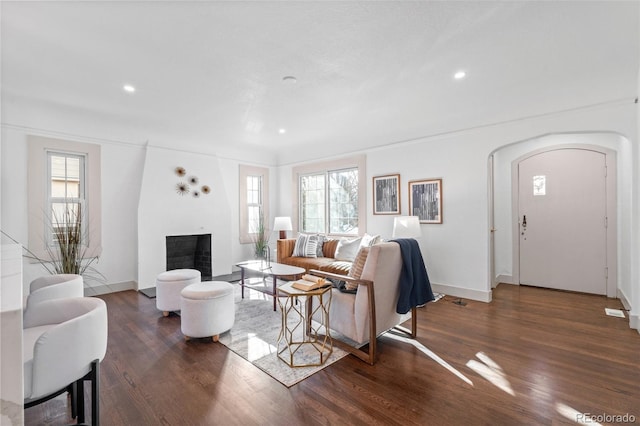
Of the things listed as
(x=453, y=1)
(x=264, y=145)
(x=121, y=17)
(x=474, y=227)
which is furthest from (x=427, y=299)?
(x=264, y=145)

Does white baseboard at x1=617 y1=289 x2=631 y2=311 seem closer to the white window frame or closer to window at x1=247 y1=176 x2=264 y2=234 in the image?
window at x1=247 y1=176 x2=264 y2=234

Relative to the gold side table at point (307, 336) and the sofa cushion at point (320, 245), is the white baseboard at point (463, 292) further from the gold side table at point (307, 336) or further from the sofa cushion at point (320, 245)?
the gold side table at point (307, 336)

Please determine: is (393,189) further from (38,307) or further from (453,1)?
(38,307)

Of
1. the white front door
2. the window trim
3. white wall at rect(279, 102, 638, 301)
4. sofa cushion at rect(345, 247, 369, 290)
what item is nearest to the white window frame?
the window trim

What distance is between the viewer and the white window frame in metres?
3.91

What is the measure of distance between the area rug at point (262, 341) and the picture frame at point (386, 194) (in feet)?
8.15

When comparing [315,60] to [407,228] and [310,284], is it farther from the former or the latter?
[407,228]

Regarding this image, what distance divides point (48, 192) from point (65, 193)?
187mm

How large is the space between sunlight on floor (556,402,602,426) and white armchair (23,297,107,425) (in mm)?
2702

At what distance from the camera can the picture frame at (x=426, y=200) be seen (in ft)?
14.7

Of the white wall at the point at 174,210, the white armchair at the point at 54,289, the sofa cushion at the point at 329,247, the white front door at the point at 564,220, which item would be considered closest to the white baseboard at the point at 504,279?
the white front door at the point at 564,220

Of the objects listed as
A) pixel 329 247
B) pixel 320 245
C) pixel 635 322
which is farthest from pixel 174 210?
pixel 635 322

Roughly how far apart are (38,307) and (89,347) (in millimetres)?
690

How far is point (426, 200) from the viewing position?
15.1 ft
